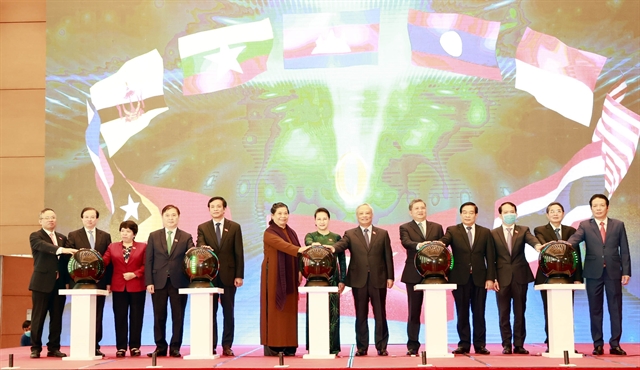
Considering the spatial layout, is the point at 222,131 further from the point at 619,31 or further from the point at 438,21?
the point at 619,31

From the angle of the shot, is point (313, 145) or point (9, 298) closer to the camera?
point (313, 145)

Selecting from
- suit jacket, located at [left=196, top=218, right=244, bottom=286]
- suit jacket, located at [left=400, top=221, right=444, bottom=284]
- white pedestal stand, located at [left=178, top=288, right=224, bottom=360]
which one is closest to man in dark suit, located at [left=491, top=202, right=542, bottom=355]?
suit jacket, located at [left=400, top=221, right=444, bottom=284]

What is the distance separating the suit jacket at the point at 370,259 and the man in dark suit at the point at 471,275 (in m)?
0.54

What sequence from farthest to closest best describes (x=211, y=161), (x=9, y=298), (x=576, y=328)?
(x=9, y=298), (x=211, y=161), (x=576, y=328)

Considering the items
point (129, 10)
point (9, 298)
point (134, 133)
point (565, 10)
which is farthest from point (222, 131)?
point (565, 10)

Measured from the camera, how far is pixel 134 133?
8.53m

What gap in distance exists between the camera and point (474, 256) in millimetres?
6543

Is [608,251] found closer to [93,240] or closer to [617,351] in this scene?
[617,351]

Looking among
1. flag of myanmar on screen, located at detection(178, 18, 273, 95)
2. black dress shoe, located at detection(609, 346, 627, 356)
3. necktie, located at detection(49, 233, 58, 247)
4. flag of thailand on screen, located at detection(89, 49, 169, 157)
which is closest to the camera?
black dress shoe, located at detection(609, 346, 627, 356)

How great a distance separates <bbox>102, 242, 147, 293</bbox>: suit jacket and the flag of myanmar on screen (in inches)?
98.0

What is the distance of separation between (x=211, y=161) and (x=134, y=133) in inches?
39.2

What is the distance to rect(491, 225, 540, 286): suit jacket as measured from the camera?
6.49m

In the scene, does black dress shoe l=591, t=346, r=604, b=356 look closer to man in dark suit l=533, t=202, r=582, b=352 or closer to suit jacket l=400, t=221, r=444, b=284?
man in dark suit l=533, t=202, r=582, b=352

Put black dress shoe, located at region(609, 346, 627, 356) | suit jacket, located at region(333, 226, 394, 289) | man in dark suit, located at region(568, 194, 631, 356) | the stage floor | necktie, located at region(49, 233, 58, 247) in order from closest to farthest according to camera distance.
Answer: the stage floor → black dress shoe, located at region(609, 346, 627, 356) → man in dark suit, located at region(568, 194, 631, 356) → suit jacket, located at region(333, 226, 394, 289) → necktie, located at region(49, 233, 58, 247)
